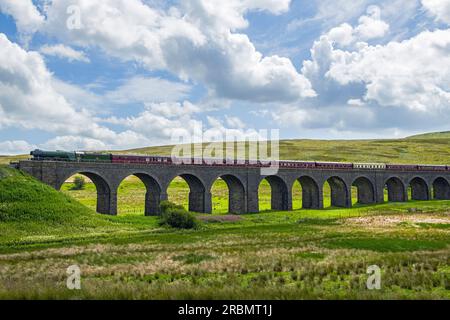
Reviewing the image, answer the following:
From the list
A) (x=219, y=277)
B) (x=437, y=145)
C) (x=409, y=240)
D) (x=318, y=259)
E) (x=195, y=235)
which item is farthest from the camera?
(x=437, y=145)

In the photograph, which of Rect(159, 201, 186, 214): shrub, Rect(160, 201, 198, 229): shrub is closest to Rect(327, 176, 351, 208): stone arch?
Rect(159, 201, 186, 214): shrub

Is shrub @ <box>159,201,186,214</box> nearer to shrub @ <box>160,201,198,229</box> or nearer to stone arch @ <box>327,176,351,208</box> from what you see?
shrub @ <box>160,201,198,229</box>

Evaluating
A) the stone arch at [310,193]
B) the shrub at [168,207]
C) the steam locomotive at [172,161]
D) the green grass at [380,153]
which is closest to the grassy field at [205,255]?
the shrub at [168,207]

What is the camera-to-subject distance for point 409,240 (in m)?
29.7

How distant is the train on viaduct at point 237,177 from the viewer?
1770 inches

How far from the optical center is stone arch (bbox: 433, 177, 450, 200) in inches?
3278

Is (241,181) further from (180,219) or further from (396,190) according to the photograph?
(396,190)

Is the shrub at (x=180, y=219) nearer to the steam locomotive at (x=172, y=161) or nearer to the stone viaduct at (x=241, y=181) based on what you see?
the stone viaduct at (x=241, y=181)

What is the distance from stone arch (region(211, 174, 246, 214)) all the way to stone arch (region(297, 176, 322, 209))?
13.5 m

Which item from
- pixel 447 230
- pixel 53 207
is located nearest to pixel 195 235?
pixel 53 207

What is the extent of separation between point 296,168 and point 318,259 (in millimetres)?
41412

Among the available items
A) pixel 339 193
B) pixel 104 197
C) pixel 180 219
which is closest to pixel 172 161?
pixel 104 197

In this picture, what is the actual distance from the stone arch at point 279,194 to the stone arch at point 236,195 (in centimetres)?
599
